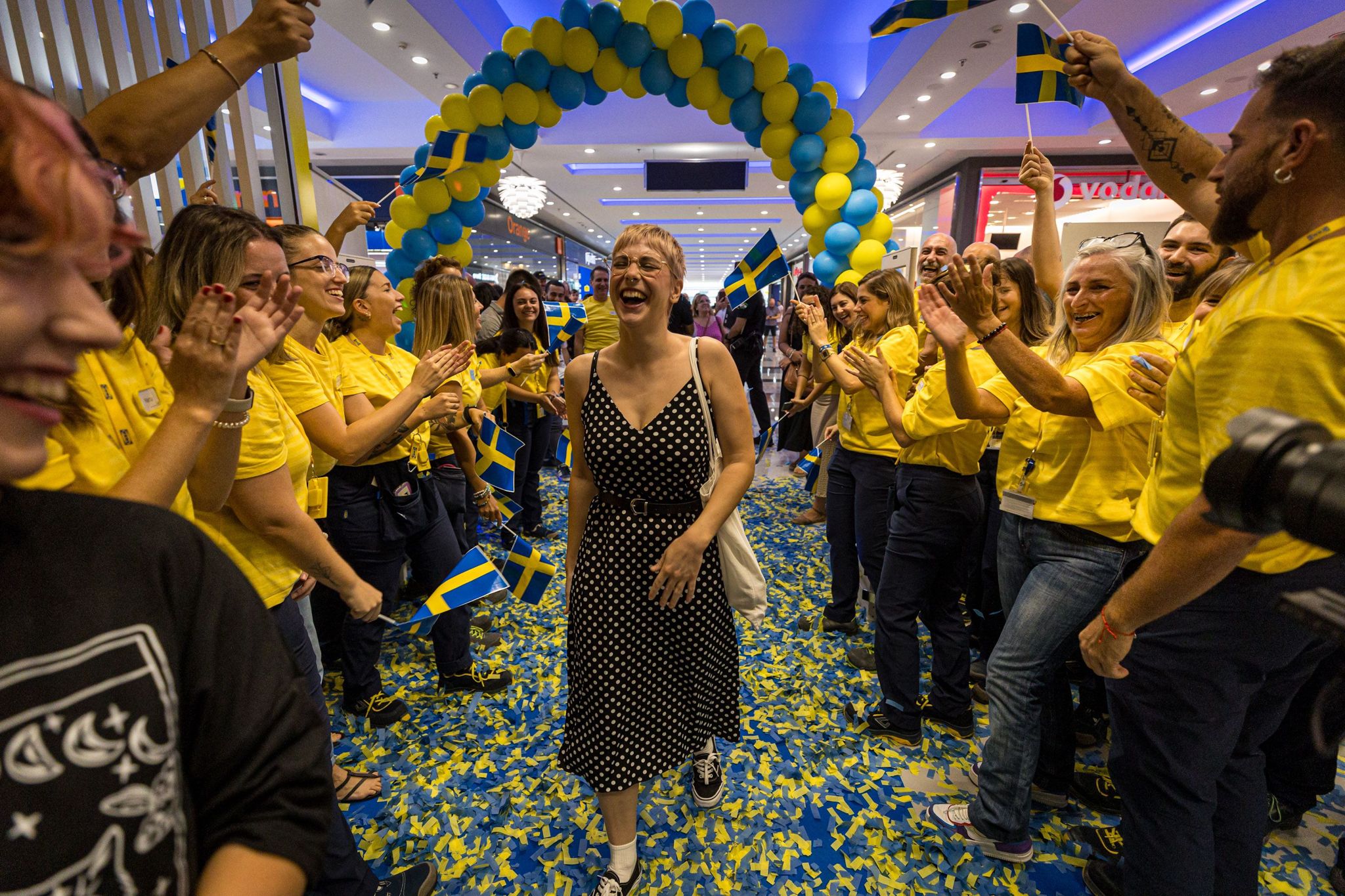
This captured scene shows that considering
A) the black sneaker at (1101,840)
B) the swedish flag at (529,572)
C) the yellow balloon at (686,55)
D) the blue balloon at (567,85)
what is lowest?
the black sneaker at (1101,840)

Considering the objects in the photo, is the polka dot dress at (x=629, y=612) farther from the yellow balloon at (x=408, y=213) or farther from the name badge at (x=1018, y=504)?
the yellow balloon at (x=408, y=213)

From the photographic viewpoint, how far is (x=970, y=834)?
184cm

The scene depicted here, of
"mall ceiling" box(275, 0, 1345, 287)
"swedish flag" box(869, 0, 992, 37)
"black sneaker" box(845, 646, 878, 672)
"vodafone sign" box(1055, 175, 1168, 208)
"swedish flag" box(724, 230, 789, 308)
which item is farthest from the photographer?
"vodafone sign" box(1055, 175, 1168, 208)

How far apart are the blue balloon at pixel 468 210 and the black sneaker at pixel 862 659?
3622 mm

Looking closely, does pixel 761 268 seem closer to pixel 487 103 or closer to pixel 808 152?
pixel 808 152

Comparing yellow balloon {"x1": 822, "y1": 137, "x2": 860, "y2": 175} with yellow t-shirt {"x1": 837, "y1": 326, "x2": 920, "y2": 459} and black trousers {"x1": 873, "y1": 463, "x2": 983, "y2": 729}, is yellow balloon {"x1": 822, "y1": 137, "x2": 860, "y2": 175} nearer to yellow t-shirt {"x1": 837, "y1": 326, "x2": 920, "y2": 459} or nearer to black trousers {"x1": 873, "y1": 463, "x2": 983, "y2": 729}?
yellow t-shirt {"x1": 837, "y1": 326, "x2": 920, "y2": 459}

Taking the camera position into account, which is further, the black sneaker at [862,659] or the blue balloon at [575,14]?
the blue balloon at [575,14]

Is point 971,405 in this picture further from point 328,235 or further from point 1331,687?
point 328,235

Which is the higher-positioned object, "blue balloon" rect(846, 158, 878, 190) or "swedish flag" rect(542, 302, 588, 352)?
"blue balloon" rect(846, 158, 878, 190)

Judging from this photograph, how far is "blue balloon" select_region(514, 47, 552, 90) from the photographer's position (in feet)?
11.9

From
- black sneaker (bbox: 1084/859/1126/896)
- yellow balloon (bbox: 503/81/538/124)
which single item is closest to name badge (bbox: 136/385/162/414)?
black sneaker (bbox: 1084/859/1126/896)

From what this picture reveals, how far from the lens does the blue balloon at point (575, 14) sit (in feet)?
11.6

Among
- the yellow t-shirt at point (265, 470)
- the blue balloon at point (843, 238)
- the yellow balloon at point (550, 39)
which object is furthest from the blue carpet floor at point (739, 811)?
the yellow balloon at point (550, 39)

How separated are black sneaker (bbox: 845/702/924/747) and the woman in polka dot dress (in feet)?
3.40
